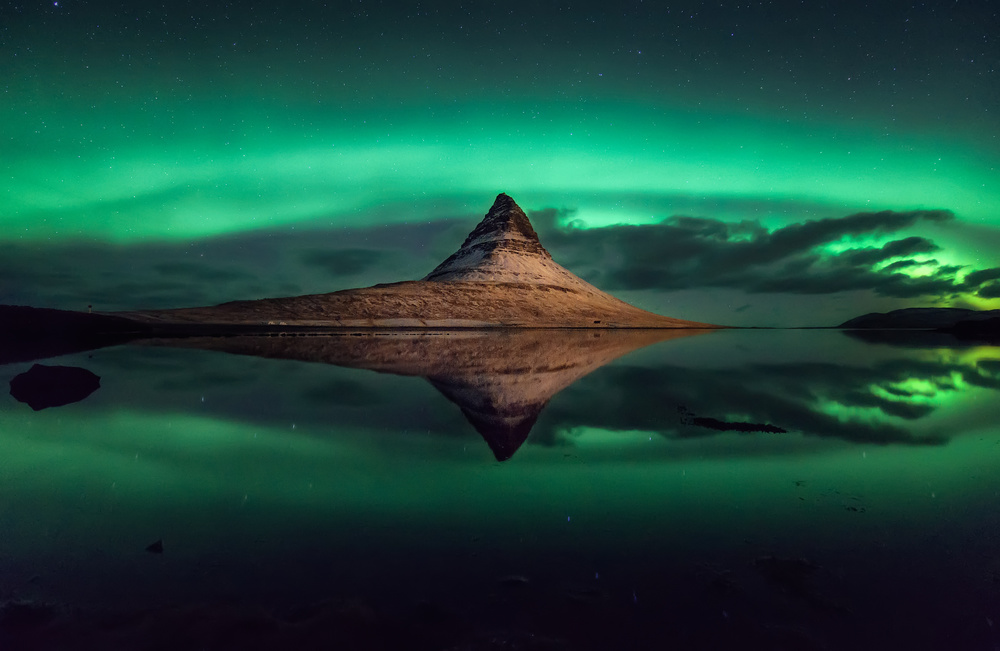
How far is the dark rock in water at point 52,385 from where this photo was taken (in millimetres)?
14531

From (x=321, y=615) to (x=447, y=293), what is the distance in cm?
18382

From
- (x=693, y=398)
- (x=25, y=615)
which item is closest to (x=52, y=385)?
(x=25, y=615)

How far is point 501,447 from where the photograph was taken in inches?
375

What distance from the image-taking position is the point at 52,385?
52.7 feet

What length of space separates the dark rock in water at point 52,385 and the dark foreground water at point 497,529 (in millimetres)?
2449

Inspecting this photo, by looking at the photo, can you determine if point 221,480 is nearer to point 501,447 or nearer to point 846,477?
point 501,447

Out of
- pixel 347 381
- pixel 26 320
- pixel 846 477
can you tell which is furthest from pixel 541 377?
pixel 26 320

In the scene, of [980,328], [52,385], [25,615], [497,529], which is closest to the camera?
[25,615]

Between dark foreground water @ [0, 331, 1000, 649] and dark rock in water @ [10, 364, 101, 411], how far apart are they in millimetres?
2449

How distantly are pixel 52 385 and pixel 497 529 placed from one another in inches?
712

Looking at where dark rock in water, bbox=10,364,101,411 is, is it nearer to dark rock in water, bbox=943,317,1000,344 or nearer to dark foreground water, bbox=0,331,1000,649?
dark foreground water, bbox=0,331,1000,649

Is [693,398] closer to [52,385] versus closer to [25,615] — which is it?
[25,615]

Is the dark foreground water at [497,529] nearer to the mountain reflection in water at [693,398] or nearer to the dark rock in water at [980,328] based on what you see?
the mountain reflection in water at [693,398]

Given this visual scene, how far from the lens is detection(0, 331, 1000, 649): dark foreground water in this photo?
3.88 m
